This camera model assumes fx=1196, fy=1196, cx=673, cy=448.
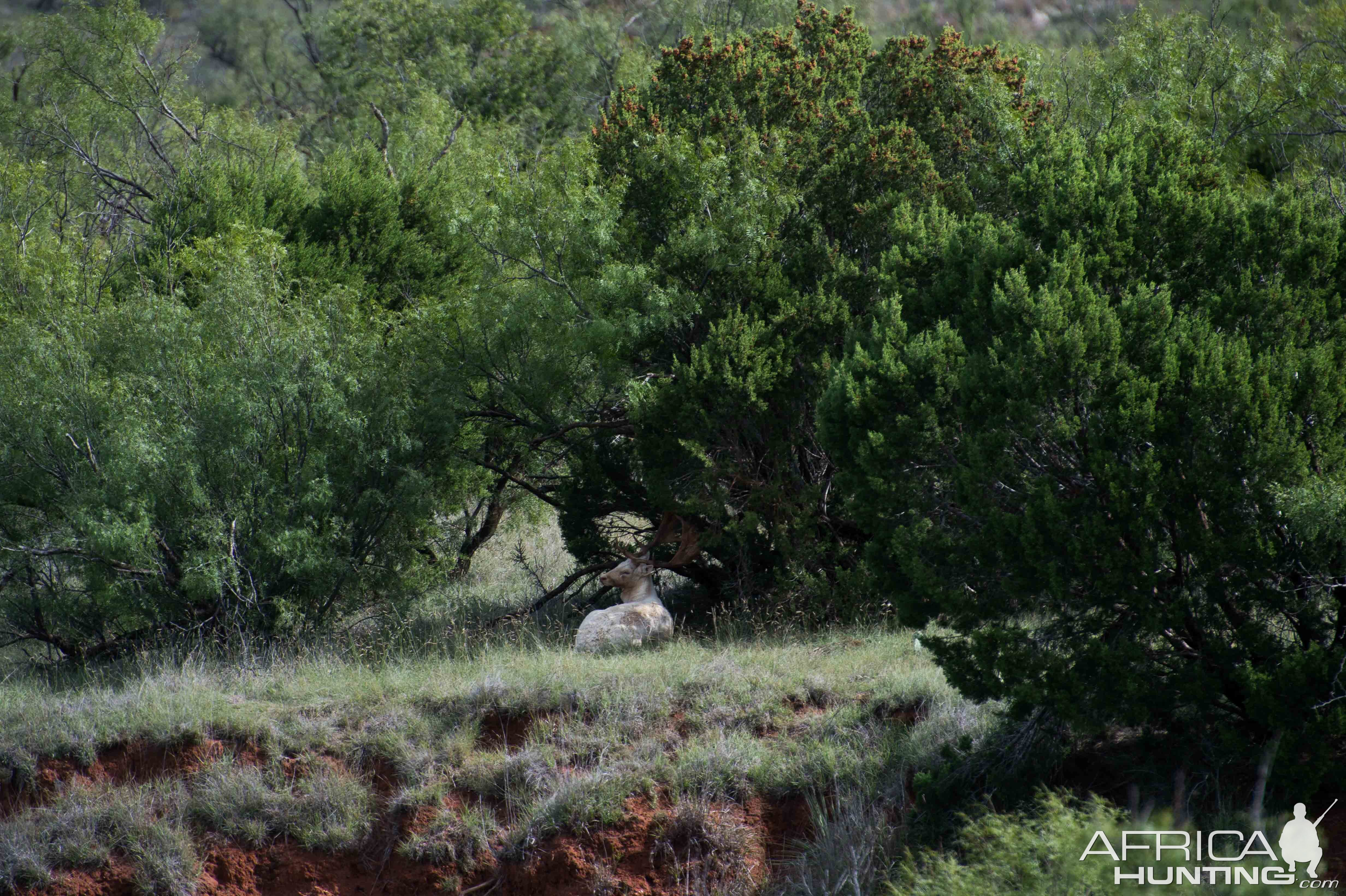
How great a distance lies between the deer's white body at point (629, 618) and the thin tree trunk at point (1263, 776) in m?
5.46

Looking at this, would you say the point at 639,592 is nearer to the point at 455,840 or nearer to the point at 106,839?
the point at 455,840

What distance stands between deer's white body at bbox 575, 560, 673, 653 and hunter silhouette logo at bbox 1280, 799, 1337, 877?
5937 mm

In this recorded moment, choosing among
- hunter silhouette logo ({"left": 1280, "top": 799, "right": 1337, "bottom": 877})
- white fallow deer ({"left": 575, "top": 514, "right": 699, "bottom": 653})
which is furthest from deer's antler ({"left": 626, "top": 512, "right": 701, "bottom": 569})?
hunter silhouette logo ({"left": 1280, "top": 799, "right": 1337, "bottom": 877})

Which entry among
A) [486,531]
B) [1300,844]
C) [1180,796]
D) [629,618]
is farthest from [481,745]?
[1300,844]

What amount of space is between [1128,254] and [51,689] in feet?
31.8

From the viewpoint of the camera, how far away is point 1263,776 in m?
6.05

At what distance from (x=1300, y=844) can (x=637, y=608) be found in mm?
6231

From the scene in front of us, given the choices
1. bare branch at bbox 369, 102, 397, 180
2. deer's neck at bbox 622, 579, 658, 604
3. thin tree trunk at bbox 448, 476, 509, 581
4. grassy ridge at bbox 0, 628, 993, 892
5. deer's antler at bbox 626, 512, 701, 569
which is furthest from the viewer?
bare branch at bbox 369, 102, 397, 180

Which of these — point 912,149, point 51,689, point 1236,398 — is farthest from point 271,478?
point 1236,398

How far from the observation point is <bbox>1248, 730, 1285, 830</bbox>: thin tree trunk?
604cm

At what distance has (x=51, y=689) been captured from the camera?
10.6 metres

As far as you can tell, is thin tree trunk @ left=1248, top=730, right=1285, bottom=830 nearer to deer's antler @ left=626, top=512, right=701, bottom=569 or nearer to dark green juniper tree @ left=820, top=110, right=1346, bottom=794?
dark green juniper tree @ left=820, top=110, right=1346, bottom=794

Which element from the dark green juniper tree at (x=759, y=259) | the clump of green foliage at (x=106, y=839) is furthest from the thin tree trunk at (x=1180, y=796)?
the clump of green foliage at (x=106, y=839)

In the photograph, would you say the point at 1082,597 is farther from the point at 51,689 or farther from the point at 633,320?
the point at 51,689
